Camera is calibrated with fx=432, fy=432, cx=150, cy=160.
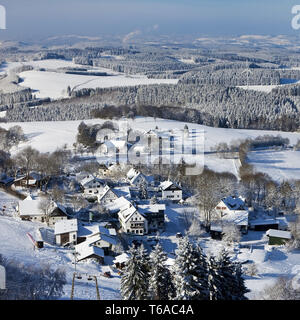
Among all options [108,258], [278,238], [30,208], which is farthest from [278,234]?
[30,208]

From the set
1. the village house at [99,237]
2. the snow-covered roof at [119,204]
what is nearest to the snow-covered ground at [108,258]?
the village house at [99,237]

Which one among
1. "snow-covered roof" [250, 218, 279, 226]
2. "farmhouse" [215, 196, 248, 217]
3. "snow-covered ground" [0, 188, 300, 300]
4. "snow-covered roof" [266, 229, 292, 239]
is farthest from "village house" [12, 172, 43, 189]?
"snow-covered roof" [266, 229, 292, 239]

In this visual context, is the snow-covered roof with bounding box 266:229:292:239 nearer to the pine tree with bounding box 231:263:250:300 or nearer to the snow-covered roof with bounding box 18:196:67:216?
the snow-covered roof with bounding box 18:196:67:216

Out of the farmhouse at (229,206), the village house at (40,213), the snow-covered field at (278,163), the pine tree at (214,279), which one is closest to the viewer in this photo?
the pine tree at (214,279)

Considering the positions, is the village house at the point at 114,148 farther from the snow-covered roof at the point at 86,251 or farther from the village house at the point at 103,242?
the snow-covered roof at the point at 86,251
